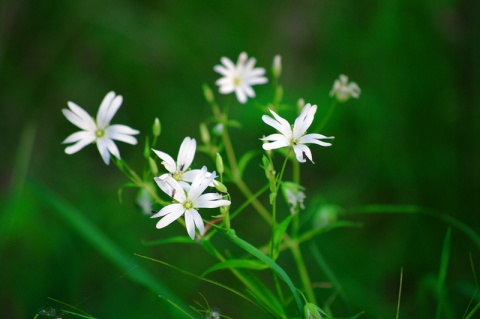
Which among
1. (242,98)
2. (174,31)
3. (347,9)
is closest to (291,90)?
(347,9)

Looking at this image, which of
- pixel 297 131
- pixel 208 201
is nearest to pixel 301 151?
pixel 297 131

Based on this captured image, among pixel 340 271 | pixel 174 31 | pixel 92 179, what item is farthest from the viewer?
pixel 174 31

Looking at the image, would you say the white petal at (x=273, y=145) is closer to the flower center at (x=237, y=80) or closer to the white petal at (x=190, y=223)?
the white petal at (x=190, y=223)

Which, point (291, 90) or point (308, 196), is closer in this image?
point (308, 196)

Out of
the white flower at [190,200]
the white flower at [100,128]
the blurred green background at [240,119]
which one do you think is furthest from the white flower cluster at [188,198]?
the blurred green background at [240,119]

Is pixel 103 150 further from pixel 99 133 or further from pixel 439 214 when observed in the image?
pixel 439 214

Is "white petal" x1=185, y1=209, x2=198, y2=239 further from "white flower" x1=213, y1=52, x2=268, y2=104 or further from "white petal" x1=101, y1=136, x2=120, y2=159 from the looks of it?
"white flower" x1=213, y1=52, x2=268, y2=104

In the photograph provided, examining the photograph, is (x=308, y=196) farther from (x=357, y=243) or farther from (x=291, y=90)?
(x=291, y=90)

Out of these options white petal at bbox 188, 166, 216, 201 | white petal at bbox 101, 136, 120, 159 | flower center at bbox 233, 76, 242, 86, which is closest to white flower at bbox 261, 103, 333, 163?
white petal at bbox 188, 166, 216, 201
